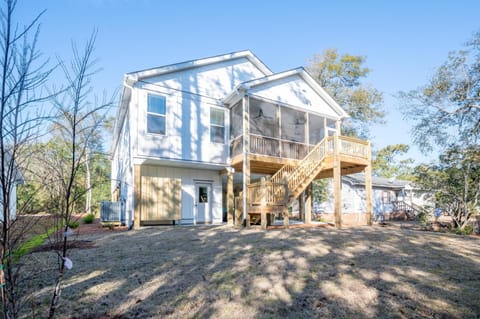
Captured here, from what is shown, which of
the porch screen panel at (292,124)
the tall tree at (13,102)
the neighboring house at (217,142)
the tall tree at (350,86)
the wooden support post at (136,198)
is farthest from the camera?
the tall tree at (350,86)

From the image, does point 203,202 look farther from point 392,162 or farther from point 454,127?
point 392,162

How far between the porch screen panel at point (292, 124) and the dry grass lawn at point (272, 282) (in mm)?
8684

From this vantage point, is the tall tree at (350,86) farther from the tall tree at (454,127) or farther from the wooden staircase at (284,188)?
the wooden staircase at (284,188)

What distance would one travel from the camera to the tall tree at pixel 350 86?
953 inches

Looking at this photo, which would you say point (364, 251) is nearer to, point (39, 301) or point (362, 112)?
point (39, 301)

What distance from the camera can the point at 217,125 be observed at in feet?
43.4

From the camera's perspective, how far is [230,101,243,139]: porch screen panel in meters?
13.1

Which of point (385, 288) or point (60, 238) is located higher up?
point (60, 238)

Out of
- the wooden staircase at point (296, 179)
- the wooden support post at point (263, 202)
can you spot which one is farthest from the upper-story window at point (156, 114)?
the wooden support post at point (263, 202)

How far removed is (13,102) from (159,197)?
1031cm

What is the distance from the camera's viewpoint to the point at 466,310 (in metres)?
3.07


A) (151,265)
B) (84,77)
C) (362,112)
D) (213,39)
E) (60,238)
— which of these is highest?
(213,39)

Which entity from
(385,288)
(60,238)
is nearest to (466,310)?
(385,288)

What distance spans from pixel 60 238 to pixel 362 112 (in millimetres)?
25465
